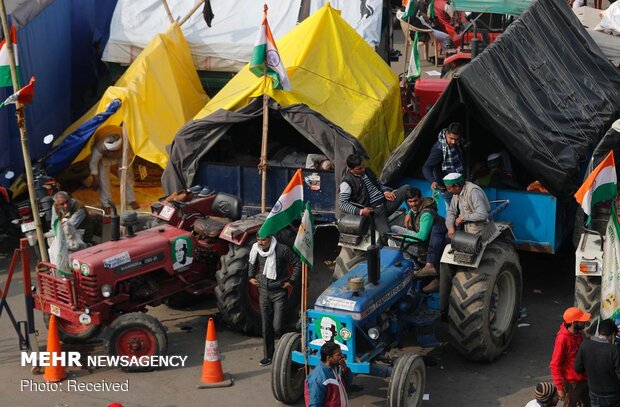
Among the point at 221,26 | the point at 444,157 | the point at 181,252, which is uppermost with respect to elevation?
the point at 221,26

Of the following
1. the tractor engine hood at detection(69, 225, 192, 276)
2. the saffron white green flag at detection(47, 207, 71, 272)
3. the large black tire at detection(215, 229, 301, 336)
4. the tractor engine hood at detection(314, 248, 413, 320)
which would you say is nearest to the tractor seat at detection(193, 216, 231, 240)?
the tractor engine hood at detection(69, 225, 192, 276)

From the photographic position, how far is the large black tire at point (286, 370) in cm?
1070

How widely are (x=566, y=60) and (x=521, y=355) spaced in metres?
5.19

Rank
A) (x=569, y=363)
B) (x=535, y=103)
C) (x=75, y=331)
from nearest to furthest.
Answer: (x=569, y=363), (x=75, y=331), (x=535, y=103)

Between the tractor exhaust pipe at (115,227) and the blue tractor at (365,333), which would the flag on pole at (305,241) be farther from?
the tractor exhaust pipe at (115,227)

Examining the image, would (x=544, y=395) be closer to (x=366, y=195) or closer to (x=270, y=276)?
(x=270, y=276)

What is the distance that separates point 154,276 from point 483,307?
12.0 feet

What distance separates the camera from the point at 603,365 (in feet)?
31.8

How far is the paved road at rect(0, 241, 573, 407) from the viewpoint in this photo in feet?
37.1

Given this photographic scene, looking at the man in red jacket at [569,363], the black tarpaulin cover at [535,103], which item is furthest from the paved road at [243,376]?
the black tarpaulin cover at [535,103]

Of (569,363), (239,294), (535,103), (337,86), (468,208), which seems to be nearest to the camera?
(569,363)

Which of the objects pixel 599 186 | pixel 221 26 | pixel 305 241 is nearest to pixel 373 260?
pixel 305 241

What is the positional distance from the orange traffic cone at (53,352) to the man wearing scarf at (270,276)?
210 centimetres

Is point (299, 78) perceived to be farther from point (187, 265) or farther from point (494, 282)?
point (494, 282)
